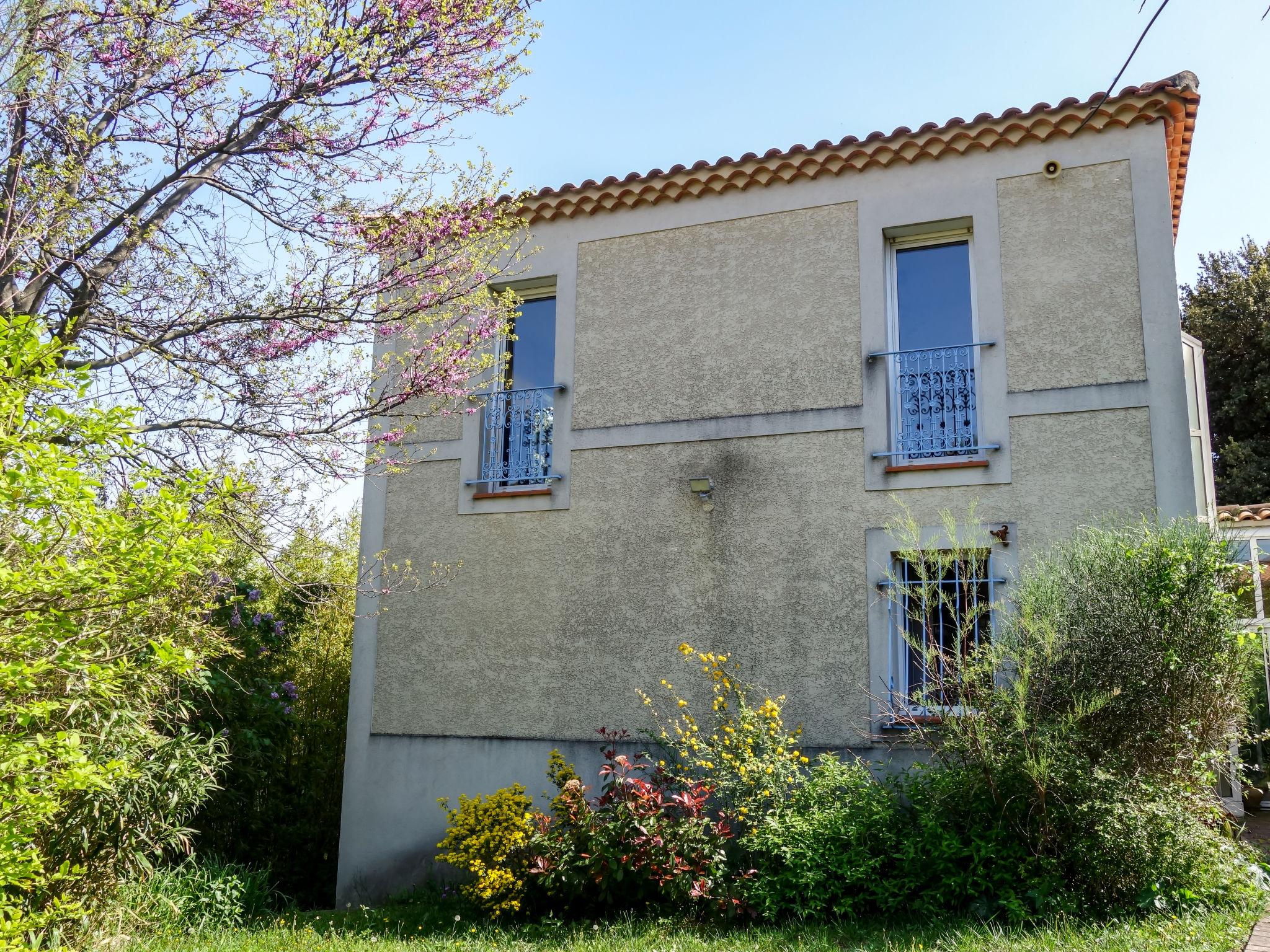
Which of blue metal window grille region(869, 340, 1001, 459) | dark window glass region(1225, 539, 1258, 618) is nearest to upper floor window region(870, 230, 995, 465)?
blue metal window grille region(869, 340, 1001, 459)

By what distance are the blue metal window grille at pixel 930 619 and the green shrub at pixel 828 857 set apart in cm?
89

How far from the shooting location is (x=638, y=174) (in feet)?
33.3

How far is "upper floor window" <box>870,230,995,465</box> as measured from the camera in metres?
8.73

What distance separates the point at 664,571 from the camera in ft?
30.6

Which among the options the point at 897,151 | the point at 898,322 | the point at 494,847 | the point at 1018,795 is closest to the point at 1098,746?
the point at 1018,795

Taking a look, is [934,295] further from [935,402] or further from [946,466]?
[946,466]

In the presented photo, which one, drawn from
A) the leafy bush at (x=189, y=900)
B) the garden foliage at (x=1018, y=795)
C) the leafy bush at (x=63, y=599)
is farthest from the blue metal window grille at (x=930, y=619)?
the leafy bush at (x=189, y=900)

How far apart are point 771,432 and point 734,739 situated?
2749 mm

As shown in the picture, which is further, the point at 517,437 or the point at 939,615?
the point at 517,437

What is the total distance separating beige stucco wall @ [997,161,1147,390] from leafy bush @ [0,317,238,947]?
252 inches

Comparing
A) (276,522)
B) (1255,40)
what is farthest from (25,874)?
(1255,40)

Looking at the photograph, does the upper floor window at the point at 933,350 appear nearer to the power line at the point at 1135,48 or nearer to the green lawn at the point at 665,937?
the green lawn at the point at 665,937

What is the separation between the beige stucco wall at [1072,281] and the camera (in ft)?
27.3

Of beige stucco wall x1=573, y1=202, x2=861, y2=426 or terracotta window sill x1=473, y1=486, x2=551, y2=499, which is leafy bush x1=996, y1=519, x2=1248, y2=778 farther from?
terracotta window sill x1=473, y1=486, x2=551, y2=499
